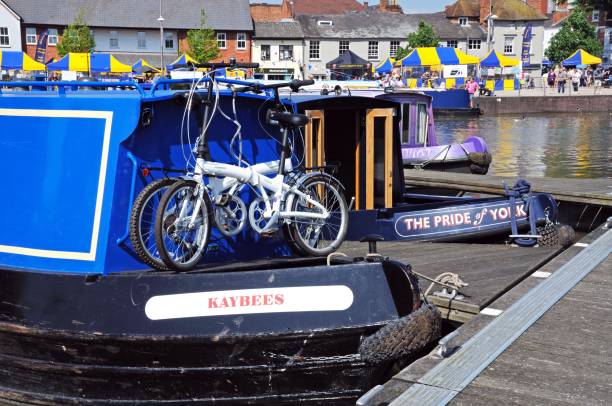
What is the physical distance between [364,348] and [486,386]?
0.86m

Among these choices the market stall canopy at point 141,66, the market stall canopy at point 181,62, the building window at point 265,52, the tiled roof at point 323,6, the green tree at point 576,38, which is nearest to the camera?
the market stall canopy at point 181,62

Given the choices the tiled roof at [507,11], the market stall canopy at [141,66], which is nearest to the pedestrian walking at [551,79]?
the tiled roof at [507,11]

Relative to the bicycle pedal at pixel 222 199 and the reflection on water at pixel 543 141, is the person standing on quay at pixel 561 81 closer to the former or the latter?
the reflection on water at pixel 543 141

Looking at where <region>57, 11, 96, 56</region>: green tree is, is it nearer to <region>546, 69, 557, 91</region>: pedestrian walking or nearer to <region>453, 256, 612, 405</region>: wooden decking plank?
<region>546, 69, 557, 91</region>: pedestrian walking

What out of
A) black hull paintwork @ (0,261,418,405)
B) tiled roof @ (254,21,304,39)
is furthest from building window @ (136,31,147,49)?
black hull paintwork @ (0,261,418,405)

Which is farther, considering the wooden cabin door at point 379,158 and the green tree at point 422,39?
the green tree at point 422,39

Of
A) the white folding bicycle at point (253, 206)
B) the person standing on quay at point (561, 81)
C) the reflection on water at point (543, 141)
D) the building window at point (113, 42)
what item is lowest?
the reflection on water at point (543, 141)

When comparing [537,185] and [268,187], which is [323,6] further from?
[268,187]

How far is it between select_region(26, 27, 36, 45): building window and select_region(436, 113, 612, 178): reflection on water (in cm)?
3856

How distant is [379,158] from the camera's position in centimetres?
937

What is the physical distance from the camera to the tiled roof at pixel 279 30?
68.9m

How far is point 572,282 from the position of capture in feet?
24.1

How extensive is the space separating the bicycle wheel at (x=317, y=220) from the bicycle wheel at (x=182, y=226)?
0.81 meters

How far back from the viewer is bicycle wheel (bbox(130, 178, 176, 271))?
5.45 metres
